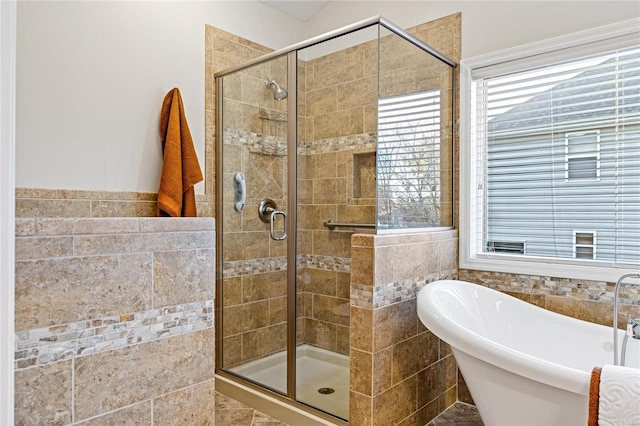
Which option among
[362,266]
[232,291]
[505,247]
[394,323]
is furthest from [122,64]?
[505,247]

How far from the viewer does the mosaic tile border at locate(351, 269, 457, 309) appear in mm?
2051

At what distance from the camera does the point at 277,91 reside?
2672 millimetres

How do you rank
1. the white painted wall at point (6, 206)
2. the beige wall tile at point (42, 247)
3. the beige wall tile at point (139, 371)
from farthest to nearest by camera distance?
the beige wall tile at point (139, 371)
the beige wall tile at point (42, 247)
the white painted wall at point (6, 206)

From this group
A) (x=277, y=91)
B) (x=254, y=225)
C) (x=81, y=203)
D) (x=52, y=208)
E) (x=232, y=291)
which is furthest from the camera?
(x=232, y=291)

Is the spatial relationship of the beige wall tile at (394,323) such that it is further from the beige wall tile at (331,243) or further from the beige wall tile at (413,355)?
the beige wall tile at (331,243)

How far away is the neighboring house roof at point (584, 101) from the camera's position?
7.33 feet

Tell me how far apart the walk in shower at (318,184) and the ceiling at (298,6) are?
32.5 inches

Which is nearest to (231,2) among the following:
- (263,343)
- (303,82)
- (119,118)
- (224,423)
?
(303,82)

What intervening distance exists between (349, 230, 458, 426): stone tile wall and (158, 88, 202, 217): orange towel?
1.12 meters

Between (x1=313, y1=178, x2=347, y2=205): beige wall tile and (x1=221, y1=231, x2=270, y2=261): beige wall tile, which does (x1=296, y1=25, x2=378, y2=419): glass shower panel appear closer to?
(x1=313, y1=178, x2=347, y2=205): beige wall tile

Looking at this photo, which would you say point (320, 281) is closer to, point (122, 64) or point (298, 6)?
point (122, 64)

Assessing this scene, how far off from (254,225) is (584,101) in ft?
6.63

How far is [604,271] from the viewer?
223 centimetres

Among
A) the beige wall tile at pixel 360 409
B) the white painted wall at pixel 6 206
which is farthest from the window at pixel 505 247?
the white painted wall at pixel 6 206
